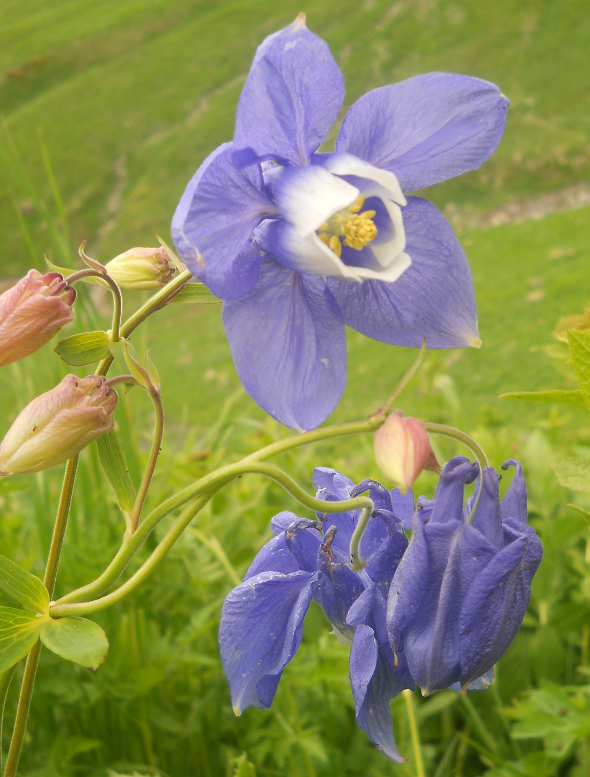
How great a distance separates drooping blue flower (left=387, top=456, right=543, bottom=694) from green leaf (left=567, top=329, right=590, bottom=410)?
3.5 inches

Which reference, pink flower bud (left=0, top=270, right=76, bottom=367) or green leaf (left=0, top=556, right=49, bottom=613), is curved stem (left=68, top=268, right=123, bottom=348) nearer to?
pink flower bud (left=0, top=270, right=76, bottom=367)

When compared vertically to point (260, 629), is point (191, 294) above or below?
above

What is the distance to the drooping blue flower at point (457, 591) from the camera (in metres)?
0.36

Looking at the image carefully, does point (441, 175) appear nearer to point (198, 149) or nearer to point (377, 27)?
point (198, 149)

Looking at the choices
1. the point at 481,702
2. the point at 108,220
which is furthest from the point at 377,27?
the point at 481,702

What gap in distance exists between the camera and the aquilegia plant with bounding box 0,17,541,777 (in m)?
0.36

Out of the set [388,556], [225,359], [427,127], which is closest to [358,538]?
[388,556]

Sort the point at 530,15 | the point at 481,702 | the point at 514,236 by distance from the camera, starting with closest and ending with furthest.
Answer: the point at 481,702, the point at 514,236, the point at 530,15

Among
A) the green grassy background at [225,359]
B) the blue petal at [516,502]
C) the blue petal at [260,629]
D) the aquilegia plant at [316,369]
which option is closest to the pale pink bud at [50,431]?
the aquilegia plant at [316,369]

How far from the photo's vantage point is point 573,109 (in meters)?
3.75

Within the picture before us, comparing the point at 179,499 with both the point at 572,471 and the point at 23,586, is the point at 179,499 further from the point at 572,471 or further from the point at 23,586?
the point at 572,471

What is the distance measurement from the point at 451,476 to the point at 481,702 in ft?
2.09

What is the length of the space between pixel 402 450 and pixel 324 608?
13 centimetres

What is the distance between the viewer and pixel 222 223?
1.16 ft
